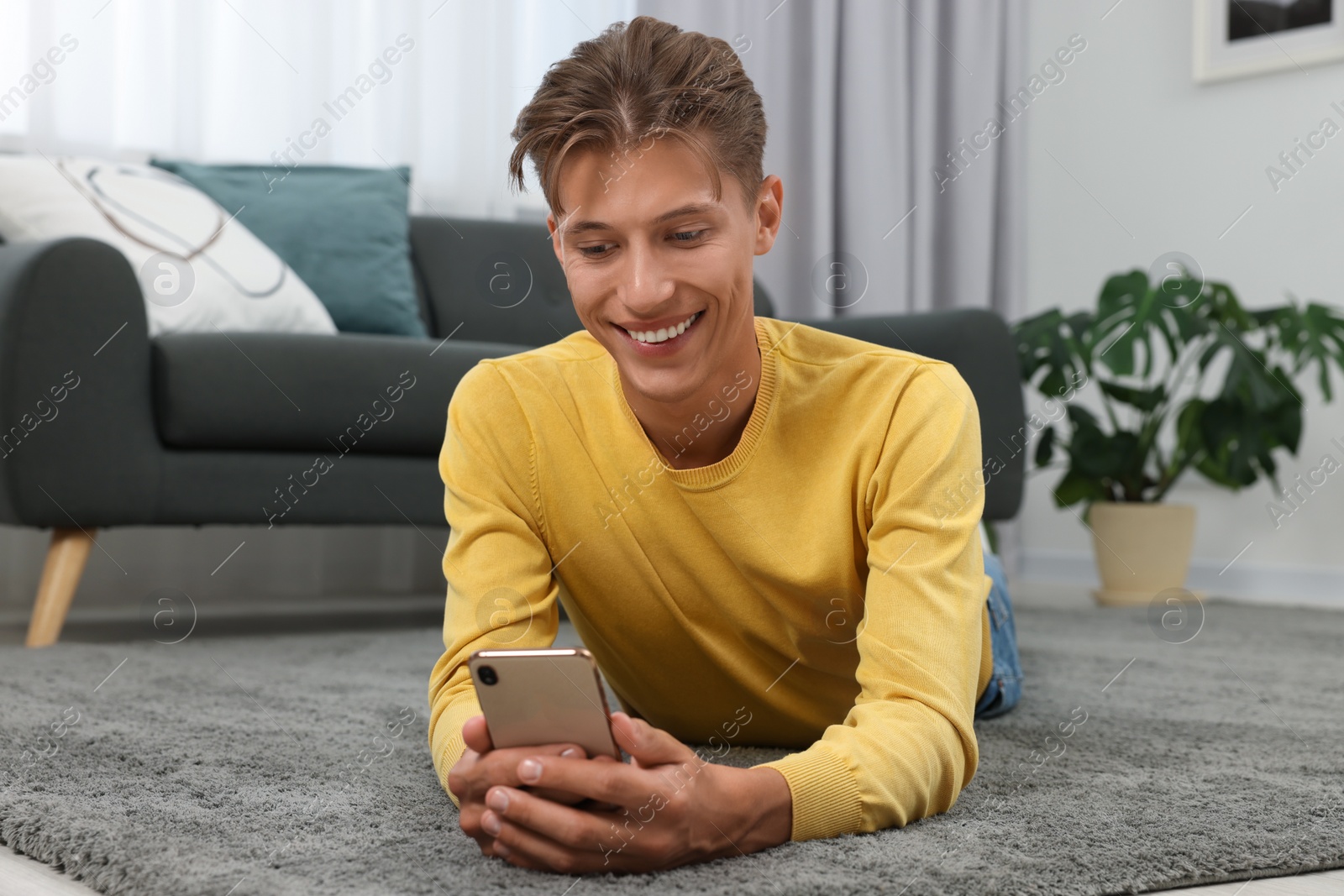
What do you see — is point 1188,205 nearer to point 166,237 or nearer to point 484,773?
point 166,237

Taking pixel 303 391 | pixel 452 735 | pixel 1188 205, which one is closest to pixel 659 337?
pixel 452 735

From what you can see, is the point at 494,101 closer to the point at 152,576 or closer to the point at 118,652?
the point at 152,576

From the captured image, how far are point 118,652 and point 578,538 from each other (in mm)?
1065

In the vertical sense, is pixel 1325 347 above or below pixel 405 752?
above

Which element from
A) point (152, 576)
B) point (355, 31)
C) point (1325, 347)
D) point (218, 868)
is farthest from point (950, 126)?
point (218, 868)

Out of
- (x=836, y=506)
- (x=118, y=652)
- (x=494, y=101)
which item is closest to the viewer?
(x=836, y=506)

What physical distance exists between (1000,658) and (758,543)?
1.77 feet

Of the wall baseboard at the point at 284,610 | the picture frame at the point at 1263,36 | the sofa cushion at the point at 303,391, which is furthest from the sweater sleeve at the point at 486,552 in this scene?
the picture frame at the point at 1263,36

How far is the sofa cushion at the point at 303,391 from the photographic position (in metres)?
1.94

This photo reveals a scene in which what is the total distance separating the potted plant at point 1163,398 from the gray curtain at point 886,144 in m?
0.58

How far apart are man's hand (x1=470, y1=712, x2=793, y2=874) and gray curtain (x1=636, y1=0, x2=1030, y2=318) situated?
264 cm

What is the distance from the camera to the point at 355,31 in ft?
9.62

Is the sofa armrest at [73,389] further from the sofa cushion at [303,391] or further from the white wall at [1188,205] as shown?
the white wall at [1188,205]

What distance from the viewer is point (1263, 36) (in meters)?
3.24
